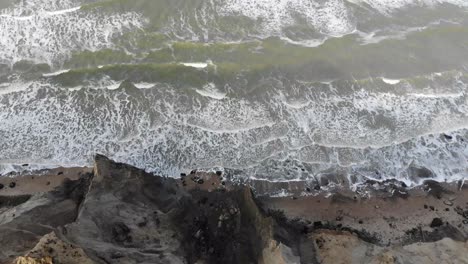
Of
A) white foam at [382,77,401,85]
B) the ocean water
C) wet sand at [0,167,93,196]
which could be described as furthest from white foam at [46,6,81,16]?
white foam at [382,77,401,85]

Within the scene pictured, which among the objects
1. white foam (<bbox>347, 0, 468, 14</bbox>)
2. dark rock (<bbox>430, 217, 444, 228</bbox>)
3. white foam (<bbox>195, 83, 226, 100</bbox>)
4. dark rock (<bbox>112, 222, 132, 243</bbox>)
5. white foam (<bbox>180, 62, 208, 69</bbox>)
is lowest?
dark rock (<bbox>430, 217, 444, 228</bbox>)

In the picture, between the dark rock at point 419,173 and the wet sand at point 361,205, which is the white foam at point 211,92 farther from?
the dark rock at point 419,173

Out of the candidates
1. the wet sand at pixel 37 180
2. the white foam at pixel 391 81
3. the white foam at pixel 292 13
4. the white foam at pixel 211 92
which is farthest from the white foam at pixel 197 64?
the white foam at pixel 391 81

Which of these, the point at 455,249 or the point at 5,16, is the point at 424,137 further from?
the point at 5,16

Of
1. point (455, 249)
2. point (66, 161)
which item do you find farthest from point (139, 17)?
point (455, 249)

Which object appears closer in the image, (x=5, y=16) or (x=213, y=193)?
(x=213, y=193)

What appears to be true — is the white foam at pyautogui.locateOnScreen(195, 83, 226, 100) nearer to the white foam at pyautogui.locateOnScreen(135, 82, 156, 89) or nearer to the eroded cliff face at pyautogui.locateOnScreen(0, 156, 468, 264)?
the white foam at pyautogui.locateOnScreen(135, 82, 156, 89)
